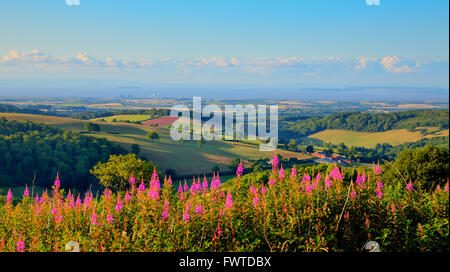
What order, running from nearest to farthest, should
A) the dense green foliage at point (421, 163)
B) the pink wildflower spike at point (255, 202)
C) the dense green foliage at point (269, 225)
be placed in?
the dense green foliage at point (269, 225)
the pink wildflower spike at point (255, 202)
the dense green foliage at point (421, 163)

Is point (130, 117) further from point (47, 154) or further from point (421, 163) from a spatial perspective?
point (421, 163)

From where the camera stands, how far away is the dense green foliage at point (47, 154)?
4516cm

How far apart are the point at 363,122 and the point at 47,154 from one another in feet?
265

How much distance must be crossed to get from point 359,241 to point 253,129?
75101mm

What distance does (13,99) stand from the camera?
90.1 metres

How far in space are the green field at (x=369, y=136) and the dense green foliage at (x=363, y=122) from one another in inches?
82.3

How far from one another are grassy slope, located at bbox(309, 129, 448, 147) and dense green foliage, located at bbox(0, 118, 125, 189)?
183 ft

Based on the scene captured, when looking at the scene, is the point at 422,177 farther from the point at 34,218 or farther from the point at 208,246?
the point at 34,218

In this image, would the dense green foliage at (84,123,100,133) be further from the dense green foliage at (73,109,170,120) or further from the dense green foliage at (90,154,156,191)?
the dense green foliage at (90,154,156,191)

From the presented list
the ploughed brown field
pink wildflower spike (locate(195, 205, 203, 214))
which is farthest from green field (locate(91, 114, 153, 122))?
pink wildflower spike (locate(195, 205, 203, 214))

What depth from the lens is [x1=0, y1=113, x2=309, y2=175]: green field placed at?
5316 cm

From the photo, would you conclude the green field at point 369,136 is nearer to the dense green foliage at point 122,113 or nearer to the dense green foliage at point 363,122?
the dense green foliage at point 363,122

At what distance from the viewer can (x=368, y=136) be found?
91562mm

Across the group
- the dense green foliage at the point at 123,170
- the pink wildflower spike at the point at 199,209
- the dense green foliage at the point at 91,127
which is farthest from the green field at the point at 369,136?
the pink wildflower spike at the point at 199,209
